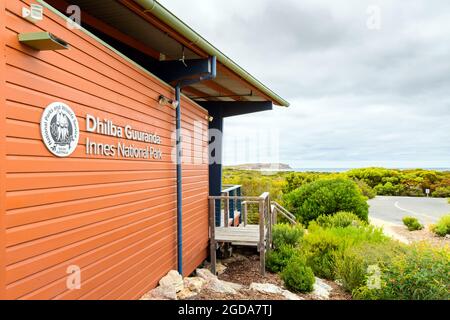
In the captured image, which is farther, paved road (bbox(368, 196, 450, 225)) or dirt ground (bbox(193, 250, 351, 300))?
paved road (bbox(368, 196, 450, 225))

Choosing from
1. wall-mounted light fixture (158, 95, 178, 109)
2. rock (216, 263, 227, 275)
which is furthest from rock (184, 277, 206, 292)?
wall-mounted light fixture (158, 95, 178, 109)

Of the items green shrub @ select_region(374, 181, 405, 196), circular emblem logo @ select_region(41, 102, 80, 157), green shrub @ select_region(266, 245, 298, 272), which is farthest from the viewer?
green shrub @ select_region(374, 181, 405, 196)

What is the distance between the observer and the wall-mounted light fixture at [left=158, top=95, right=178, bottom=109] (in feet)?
16.1

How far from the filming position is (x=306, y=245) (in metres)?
7.74

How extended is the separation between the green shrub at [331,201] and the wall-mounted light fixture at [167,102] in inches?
354

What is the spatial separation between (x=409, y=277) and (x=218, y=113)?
645 cm

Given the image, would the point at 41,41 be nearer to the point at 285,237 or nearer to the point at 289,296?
the point at 289,296

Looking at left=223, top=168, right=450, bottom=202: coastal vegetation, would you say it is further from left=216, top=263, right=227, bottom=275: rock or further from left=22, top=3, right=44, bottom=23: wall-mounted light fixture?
left=22, top=3, right=44, bottom=23: wall-mounted light fixture

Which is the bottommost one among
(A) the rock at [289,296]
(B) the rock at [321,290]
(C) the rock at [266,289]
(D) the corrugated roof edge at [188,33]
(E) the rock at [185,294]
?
(B) the rock at [321,290]

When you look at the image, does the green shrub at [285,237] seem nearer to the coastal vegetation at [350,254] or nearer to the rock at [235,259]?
the coastal vegetation at [350,254]

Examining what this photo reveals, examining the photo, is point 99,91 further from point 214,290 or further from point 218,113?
point 218,113

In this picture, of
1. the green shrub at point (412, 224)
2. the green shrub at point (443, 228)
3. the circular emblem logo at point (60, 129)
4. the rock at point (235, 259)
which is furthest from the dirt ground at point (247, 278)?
the green shrub at point (412, 224)

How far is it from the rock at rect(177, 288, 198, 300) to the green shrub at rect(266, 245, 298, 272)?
8.55 feet

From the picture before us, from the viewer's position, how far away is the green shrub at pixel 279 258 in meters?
6.90
